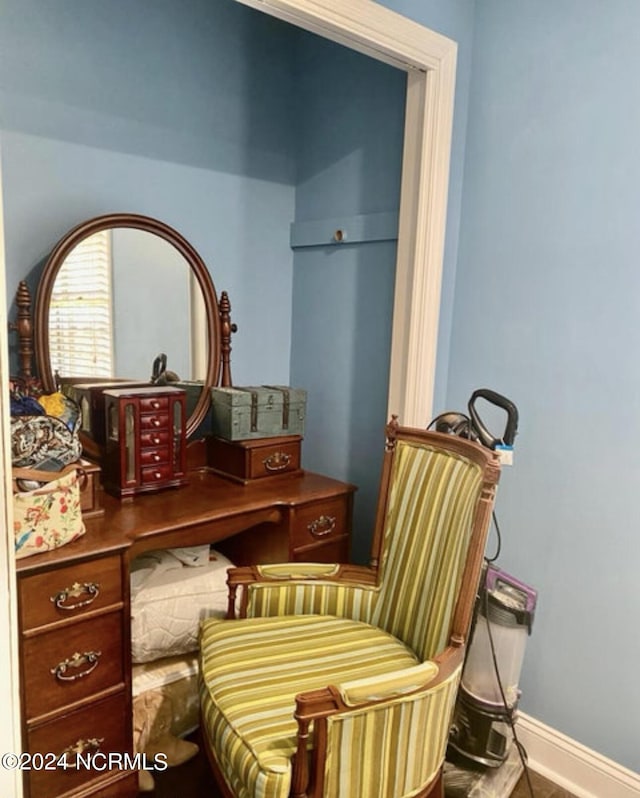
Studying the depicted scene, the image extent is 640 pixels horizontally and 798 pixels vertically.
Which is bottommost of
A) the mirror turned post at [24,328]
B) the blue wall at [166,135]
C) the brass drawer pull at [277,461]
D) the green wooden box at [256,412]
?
the brass drawer pull at [277,461]

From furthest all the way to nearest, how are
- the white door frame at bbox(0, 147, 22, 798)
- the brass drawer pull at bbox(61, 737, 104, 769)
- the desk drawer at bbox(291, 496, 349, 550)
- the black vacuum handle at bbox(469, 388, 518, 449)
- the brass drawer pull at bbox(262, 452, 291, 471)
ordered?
the brass drawer pull at bbox(262, 452, 291, 471) < the desk drawer at bbox(291, 496, 349, 550) < the black vacuum handle at bbox(469, 388, 518, 449) < the brass drawer pull at bbox(61, 737, 104, 769) < the white door frame at bbox(0, 147, 22, 798)

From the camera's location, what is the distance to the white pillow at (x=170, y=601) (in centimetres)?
182

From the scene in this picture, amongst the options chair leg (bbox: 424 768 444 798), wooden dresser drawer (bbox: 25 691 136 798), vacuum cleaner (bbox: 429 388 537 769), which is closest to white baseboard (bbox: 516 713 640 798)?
vacuum cleaner (bbox: 429 388 537 769)

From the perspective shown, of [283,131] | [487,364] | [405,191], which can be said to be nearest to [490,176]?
[405,191]

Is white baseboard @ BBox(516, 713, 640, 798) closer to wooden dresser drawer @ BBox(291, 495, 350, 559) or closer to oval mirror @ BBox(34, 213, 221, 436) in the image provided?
wooden dresser drawer @ BBox(291, 495, 350, 559)

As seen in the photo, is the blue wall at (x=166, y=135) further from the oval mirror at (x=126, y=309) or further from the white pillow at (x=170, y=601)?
the white pillow at (x=170, y=601)

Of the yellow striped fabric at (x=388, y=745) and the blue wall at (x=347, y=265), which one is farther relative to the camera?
the blue wall at (x=347, y=265)

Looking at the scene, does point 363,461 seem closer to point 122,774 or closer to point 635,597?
point 635,597

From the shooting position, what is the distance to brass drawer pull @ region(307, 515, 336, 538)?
80.4 inches

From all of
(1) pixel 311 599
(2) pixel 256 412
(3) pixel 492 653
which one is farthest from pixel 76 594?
(3) pixel 492 653

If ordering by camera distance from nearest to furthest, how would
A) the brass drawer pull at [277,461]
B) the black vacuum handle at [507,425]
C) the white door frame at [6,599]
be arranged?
the white door frame at [6,599], the black vacuum handle at [507,425], the brass drawer pull at [277,461]

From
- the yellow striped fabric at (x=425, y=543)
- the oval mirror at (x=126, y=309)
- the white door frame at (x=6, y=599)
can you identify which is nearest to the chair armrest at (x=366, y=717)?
the yellow striped fabric at (x=425, y=543)

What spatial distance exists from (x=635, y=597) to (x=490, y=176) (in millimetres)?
1363

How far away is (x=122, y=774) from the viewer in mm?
1632
